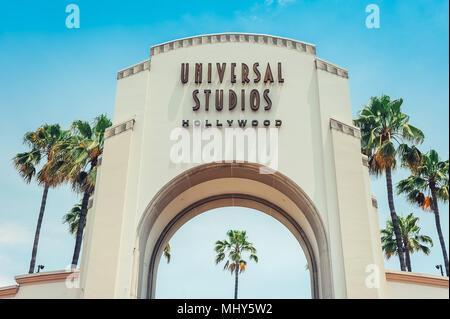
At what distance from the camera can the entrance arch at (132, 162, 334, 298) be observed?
13562mm

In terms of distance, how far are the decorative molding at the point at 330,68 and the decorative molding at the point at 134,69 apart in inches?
237

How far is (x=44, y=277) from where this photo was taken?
1379 centimetres

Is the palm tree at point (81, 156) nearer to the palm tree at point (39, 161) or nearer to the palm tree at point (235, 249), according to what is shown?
the palm tree at point (39, 161)

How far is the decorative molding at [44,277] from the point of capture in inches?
537

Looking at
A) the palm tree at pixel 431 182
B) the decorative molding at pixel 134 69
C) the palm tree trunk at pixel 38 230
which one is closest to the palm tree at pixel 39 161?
the palm tree trunk at pixel 38 230

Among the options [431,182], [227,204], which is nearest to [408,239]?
[431,182]

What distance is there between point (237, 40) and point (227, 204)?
247 inches

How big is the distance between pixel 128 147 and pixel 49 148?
484 inches

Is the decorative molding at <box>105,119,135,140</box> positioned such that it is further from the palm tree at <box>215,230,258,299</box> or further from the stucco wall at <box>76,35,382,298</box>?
the palm tree at <box>215,230,258,299</box>

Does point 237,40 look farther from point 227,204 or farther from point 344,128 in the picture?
point 227,204

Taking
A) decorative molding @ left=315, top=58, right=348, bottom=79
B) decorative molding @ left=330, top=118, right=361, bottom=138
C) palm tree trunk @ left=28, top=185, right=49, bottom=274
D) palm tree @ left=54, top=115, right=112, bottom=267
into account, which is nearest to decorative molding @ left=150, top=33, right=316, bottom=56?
decorative molding @ left=315, top=58, right=348, bottom=79

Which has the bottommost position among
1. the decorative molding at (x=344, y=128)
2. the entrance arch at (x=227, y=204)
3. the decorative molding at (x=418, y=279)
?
the decorative molding at (x=418, y=279)
